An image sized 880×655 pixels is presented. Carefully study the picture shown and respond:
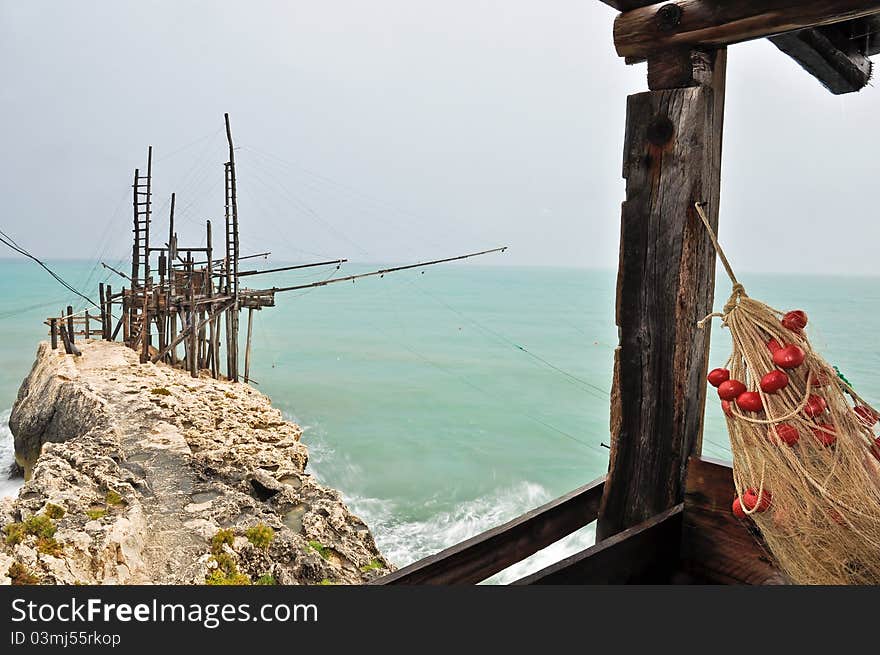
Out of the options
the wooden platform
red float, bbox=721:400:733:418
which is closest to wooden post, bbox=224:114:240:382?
the wooden platform

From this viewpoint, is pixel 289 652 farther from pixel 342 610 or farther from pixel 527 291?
pixel 527 291

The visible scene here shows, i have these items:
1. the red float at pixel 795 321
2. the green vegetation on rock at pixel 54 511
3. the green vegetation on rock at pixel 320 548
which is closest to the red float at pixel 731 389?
the red float at pixel 795 321

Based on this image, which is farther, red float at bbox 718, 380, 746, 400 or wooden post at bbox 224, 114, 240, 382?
wooden post at bbox 224, 114, 240, 382

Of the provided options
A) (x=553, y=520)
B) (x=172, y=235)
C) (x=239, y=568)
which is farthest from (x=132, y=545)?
(x=172, y=235)

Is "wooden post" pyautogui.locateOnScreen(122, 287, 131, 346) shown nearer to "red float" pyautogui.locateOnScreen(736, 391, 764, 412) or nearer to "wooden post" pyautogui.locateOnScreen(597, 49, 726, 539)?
"wooden post" pyautogui.locateOnScreen(597, 49, 726, 539)

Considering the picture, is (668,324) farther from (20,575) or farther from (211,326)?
(211,326)

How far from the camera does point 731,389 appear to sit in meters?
1.19

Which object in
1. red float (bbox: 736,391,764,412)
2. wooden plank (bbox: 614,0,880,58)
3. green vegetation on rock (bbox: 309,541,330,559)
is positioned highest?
wooden plank (bbox: 614,0,880,58)

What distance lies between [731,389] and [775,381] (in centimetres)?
8

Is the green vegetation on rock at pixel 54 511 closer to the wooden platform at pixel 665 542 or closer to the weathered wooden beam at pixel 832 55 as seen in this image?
the wooden platform at pixel 665 542

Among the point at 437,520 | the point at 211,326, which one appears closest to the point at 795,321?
the point at 437,520

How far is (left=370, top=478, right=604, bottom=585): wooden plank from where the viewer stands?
4.00 ft

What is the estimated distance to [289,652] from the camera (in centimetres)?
103

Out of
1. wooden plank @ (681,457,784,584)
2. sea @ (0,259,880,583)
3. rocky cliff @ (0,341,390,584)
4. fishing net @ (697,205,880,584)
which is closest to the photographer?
fishing net @ (697,205,880,584)
